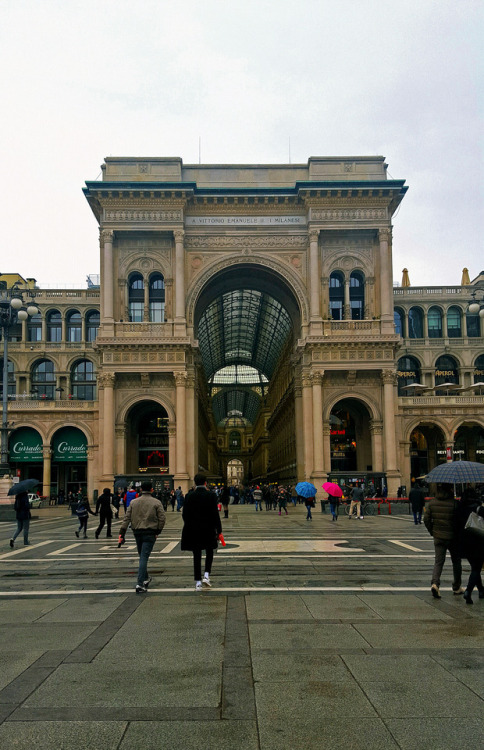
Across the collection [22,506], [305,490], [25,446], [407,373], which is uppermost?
[407,373]

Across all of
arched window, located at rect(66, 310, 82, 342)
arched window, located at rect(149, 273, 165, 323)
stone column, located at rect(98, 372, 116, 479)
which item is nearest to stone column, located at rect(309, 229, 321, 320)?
arched window, located at rect(149, 273, 165, 323)

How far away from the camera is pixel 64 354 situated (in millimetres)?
62594

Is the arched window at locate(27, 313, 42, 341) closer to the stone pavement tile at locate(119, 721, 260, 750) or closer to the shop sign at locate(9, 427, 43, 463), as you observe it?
the shop sign at locate(9, 427, 43, 463)

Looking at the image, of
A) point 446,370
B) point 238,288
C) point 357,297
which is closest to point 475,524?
point 357,297

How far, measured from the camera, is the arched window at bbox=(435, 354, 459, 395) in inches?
2391

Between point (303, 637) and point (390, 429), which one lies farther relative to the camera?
point (390, 429)

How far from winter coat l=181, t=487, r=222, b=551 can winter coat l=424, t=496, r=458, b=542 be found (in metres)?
3.57

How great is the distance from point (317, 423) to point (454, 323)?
23.1 metres

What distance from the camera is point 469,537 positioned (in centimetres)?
1003

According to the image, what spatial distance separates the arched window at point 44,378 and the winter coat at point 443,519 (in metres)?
56.4

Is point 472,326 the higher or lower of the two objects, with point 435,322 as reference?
lower

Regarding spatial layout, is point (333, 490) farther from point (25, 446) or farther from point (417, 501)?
point (25, 446)

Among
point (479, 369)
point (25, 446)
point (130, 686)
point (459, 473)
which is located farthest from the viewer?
point (479, 369)

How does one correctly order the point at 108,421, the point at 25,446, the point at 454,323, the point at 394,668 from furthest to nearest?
the point at 454,323
the point at 25,446
the point at 108,421
the point at 394,668
